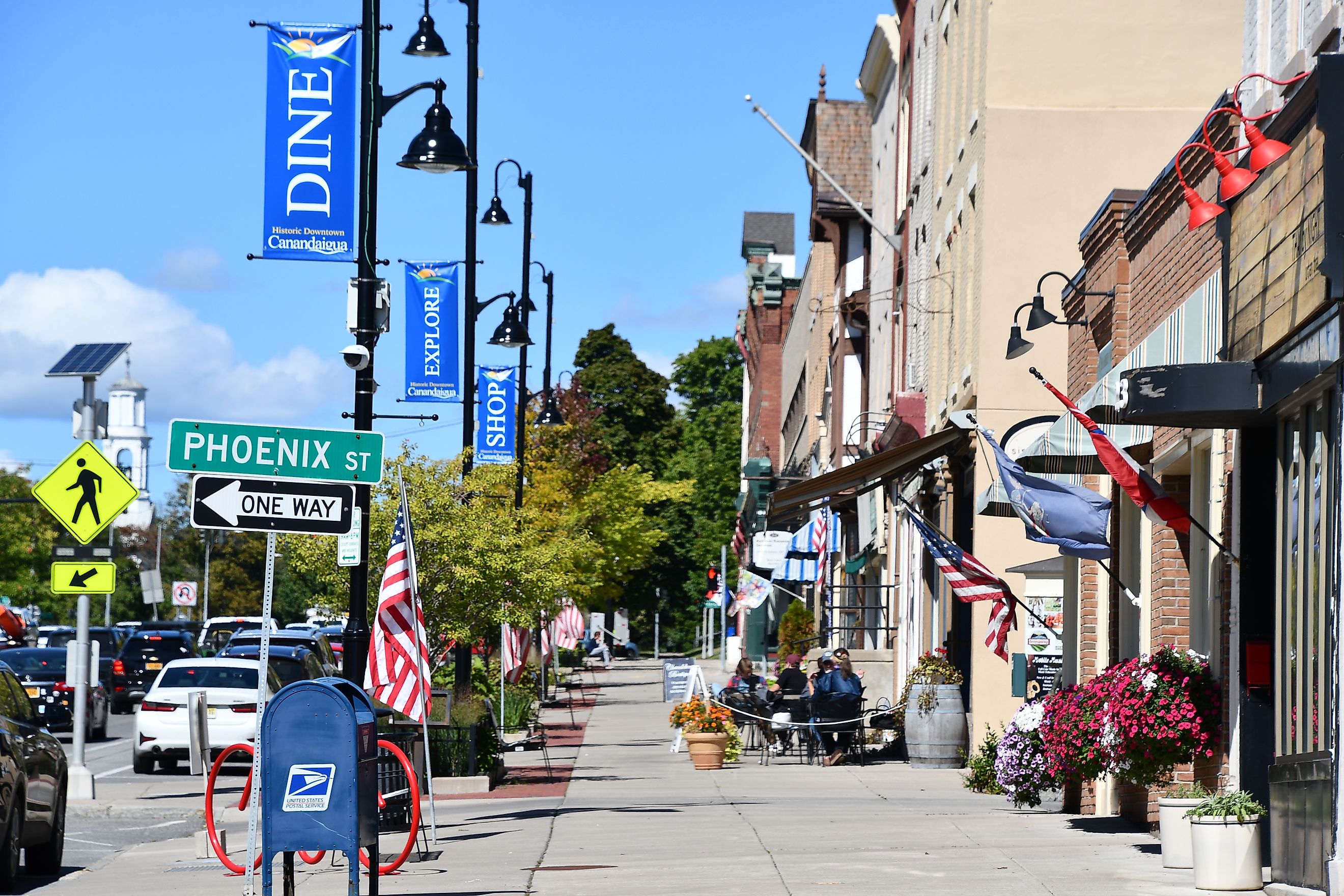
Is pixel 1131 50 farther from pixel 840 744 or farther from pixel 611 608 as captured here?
pixel 611 608

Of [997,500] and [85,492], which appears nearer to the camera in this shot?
[997,500]

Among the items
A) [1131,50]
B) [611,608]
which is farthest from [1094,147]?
[611,608]

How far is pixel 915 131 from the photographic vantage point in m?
29.4

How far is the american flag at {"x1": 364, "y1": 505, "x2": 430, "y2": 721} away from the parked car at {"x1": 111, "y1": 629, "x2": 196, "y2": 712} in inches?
1002

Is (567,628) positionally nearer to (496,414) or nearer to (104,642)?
(104,642)

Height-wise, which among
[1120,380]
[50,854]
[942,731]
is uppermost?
[1120,380]

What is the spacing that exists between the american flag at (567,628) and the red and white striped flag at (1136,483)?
1235 inches

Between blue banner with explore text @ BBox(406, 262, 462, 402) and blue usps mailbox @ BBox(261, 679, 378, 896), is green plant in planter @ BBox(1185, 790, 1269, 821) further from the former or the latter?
blue banner with explore text @ BBox(406, 262, 462, 402)

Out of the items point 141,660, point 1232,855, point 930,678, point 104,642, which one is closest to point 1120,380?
point 1232,855

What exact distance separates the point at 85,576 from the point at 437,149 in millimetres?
7274

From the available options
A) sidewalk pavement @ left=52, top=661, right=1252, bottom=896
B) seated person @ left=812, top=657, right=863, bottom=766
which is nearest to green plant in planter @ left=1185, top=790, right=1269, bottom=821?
sidewalk pavement @ left=52, top=661, right=1252, bottom=896

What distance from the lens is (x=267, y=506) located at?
11000 mm

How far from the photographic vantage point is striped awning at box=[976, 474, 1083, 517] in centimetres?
1748

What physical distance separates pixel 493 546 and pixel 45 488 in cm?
491
